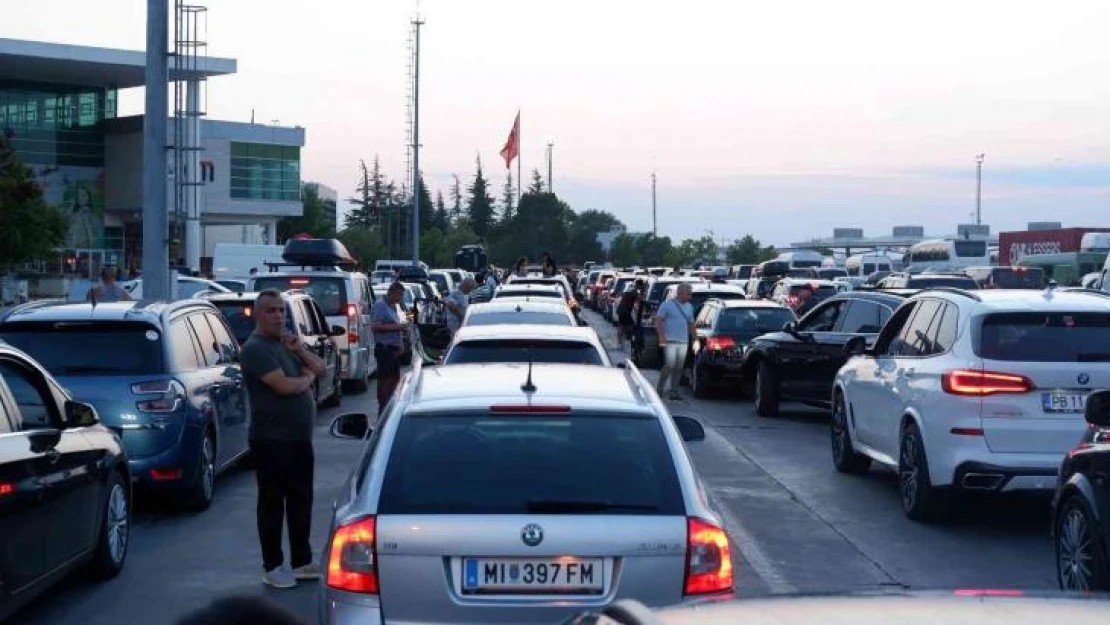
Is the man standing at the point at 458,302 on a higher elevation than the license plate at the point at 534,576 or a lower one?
higher

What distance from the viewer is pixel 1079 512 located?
7.92m

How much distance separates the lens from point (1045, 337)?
A: 10.5 meters

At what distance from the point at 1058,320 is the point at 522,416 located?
19.8ft

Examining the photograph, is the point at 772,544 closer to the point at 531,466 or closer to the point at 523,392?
the point at 523,392

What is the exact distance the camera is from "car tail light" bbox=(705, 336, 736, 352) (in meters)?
21.2

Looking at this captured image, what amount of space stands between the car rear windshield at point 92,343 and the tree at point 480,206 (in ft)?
462

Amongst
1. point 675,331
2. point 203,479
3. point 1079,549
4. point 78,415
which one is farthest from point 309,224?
point 1079,549

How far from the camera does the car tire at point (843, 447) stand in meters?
13.5

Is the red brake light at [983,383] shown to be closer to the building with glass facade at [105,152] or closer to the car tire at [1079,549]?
the car tire at [1079,549]

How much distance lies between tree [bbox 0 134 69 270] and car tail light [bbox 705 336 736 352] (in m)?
25.4

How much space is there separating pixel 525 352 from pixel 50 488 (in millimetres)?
4491

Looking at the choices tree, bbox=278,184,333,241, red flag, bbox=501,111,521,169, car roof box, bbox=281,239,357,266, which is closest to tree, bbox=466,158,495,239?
tree, bbox=278,184,333,241

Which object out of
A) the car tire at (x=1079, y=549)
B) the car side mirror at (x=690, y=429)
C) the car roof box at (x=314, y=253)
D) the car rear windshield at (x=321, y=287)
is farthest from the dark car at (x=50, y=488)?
the car roof box at (x=314, y=253)

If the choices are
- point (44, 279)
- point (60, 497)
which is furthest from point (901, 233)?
point (60, 497)
